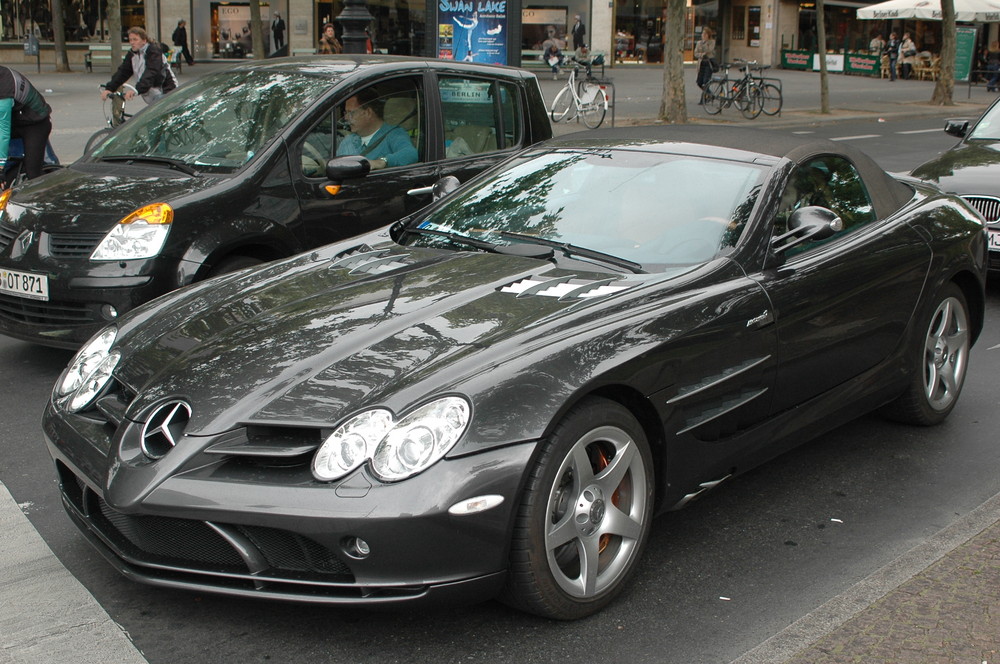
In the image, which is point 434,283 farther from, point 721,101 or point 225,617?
point 721,101

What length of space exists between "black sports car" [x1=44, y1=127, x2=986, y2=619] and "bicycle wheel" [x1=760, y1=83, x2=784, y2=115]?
20937 mm

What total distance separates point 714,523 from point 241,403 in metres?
1.93

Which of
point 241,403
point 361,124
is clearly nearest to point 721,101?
point 361,124

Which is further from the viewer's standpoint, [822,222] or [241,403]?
[822,222]

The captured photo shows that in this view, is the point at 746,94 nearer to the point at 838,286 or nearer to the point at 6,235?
the point at 6,235

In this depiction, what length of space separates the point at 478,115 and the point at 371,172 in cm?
110

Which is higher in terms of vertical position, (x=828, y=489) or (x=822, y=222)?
(x=822, y=222)

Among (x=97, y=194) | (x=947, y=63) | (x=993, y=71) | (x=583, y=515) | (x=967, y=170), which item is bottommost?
(x=583, y=515)

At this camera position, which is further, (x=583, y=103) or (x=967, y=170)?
(x=583, y=103)

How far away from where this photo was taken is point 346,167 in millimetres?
6324

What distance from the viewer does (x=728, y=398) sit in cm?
389

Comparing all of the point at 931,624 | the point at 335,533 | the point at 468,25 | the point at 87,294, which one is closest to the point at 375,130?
the point at 87,294

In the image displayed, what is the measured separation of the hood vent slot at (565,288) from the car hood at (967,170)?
209 inches

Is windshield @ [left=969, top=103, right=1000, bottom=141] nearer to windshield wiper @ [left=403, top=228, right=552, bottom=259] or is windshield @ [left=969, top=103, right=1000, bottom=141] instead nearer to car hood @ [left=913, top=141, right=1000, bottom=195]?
car hood @ [left=913, top=141, right=1000, bottom=195]
